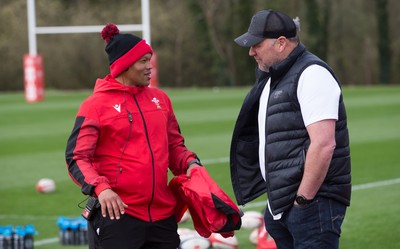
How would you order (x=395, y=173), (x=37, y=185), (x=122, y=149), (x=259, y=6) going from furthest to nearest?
(x=259, y=6) < (x=395, y=173) < (x=37, y=185) < (x=122, y=149)

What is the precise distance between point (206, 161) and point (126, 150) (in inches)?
412

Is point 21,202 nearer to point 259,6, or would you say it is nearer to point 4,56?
point 4,56

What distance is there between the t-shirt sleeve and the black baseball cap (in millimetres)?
292

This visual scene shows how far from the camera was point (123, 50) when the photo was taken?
5539 millimetres

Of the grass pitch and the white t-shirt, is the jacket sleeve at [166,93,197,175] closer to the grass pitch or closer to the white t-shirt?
the white t-shirt

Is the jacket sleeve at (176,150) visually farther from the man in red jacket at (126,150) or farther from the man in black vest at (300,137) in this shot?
the man in black vest at (300,137)

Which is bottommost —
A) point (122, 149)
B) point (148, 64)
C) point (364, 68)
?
point (364, 68)

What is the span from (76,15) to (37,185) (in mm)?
46243

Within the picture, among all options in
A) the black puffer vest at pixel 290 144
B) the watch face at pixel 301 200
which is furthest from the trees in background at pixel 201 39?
the watch face at pixel 301 200

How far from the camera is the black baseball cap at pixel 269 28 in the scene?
5.22 m

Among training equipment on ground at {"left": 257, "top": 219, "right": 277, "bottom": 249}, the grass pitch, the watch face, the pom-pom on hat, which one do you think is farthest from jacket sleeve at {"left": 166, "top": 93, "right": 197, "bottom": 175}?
the grass pitch

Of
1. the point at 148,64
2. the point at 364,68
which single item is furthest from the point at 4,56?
the point at 148,64

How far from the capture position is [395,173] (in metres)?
13.9

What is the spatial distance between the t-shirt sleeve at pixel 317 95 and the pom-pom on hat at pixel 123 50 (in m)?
1.06
